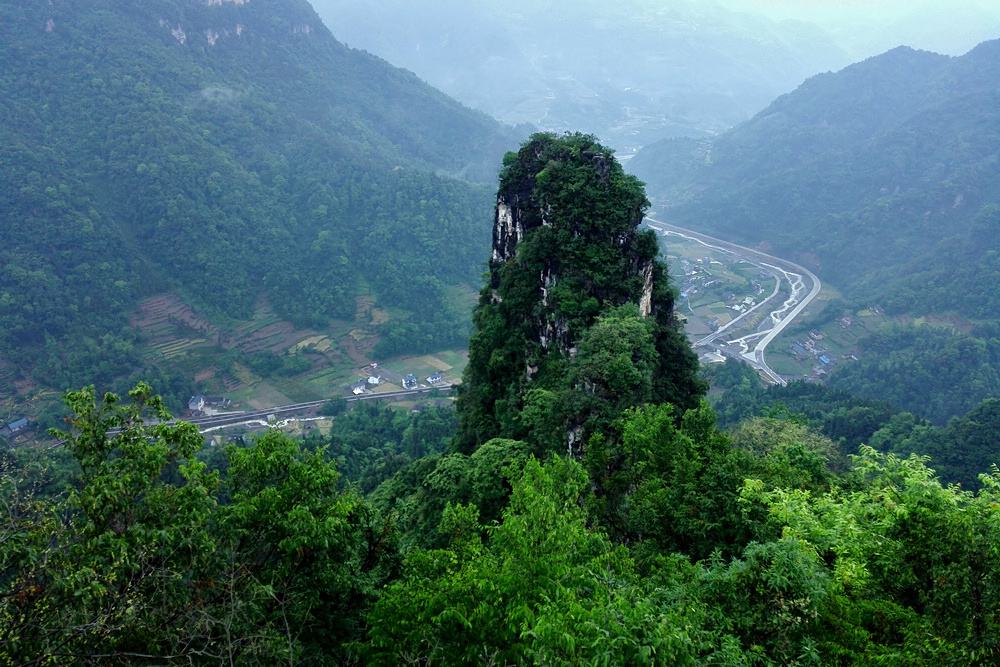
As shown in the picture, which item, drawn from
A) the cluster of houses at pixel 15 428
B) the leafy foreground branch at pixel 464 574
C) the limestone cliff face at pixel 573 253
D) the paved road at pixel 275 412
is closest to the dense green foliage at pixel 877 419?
the limestone cliff face at pixel 573 253

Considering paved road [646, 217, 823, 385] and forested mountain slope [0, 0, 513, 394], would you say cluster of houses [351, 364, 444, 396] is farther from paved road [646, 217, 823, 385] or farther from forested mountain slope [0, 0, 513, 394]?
paved road [646, 217, 823, 385]

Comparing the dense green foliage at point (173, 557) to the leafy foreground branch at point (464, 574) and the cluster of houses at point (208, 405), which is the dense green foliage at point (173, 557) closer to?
the leafy foreground branch at point (464, 574)

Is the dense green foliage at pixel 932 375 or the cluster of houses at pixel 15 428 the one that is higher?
the dense green foliage at pixel 932 375

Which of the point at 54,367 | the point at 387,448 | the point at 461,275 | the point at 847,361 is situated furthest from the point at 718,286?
the point at 54,367

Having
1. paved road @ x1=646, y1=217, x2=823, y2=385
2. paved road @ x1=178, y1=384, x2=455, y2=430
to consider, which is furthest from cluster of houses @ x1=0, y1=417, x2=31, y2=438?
paved road @ x1=646, y1=217, x2=823, y2=385

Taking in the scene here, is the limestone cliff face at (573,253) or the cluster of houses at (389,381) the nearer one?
the limestone cliff face at (573,253)

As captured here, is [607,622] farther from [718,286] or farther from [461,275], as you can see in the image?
[718,286]

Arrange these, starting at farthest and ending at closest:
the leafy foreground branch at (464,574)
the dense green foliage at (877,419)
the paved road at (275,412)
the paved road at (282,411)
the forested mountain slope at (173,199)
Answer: the forested mountain slope at (173,199) → the paved road at (282,411) → the paved road at (275,412) → the dense green foliage at (877,419) → the leafy foreground branch at (464,574)
